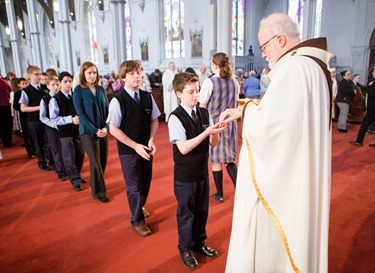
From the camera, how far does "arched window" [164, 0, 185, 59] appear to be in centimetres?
1673

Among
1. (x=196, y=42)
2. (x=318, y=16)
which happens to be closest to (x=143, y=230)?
(x=196, y=42)

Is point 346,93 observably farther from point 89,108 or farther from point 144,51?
point 144,51

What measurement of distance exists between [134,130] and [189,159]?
2.61 feet

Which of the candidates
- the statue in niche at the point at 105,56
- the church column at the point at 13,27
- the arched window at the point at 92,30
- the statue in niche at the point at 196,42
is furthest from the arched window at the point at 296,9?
the church column at the point at 13,27

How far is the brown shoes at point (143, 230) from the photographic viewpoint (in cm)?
290

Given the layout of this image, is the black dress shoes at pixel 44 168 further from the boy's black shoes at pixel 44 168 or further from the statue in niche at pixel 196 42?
the statue in niche at pixel 196 42

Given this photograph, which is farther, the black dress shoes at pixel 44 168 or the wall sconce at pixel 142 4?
the wall sconce at pixel 142 4

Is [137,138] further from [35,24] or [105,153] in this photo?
[35,24]

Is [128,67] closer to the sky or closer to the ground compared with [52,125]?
closer to the sky

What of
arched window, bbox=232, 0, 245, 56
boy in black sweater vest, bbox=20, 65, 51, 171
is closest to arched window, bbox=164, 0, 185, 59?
arched window, bbox=232, 0, 245, 56

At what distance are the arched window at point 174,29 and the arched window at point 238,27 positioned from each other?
2.92 m

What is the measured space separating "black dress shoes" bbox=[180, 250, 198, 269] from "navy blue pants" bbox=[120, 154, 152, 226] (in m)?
0.72

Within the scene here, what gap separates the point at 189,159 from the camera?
2232mm

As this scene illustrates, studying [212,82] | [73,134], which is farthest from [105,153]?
[212,82]
